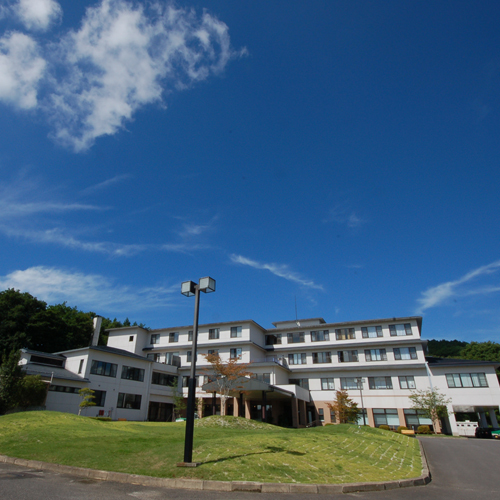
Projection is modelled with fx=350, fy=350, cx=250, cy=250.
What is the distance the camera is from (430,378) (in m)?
38.4

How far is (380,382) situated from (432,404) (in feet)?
20.1

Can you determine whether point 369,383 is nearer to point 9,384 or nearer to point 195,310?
point 9,384

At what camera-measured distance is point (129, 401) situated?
3756 cm

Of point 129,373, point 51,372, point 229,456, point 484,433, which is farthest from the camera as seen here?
point 129,373

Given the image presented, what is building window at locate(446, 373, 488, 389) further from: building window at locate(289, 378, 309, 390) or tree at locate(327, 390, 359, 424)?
building window at locate(289, 378, 309, 390)

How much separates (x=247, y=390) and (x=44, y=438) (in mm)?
21124

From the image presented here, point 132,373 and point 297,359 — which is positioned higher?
point 297,359

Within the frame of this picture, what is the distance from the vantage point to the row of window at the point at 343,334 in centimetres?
4266

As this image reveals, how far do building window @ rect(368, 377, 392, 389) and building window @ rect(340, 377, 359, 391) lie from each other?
1591 millimetres

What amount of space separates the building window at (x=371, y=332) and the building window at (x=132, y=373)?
2731 cm

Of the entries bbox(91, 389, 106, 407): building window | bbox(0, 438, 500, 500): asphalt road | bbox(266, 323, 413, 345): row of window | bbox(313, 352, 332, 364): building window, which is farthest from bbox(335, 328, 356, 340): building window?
bbox(0, 438, 500, 500): asphalt road

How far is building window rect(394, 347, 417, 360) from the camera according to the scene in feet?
134

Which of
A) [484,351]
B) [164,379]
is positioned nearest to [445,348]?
[484,351]

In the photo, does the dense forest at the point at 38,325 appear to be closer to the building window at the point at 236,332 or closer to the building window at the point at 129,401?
the building window at the point at 129,401
